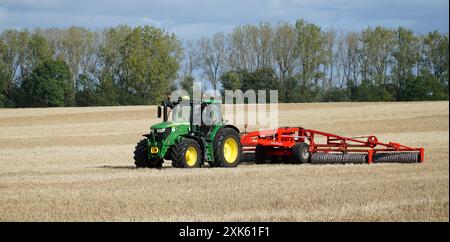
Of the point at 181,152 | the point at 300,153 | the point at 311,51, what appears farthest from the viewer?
Answer: the point at 311,51

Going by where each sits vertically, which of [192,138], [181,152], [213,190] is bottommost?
[213,190]

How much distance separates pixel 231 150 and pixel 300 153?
7.20 feet

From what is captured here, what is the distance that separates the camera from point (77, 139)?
123 feet

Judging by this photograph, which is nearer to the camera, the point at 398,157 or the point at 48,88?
the point at 398,157

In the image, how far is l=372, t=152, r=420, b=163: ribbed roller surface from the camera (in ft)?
68.5

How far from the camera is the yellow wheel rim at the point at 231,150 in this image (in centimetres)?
2050

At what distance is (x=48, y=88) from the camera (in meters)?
65.6

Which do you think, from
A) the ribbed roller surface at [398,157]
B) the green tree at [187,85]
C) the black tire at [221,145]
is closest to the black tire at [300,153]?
the ribbed roller surface at [398,157]

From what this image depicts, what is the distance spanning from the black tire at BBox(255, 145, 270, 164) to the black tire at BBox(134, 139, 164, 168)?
3521 millimetres

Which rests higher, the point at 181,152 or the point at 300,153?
the point at 181,152

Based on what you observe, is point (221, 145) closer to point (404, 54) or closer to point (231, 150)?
point (231, 150)

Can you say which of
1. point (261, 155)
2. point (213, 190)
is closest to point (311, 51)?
point (261, 155)

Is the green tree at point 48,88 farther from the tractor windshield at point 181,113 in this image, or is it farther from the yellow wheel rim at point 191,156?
the yellow wheel rim at point 191,156
